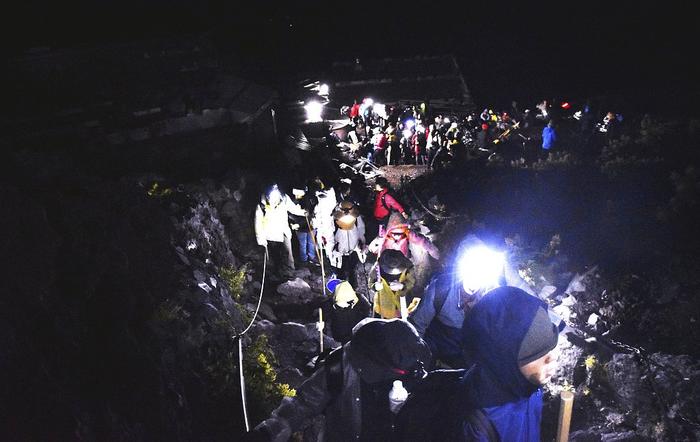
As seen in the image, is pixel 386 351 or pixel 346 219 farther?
pixel 346 219

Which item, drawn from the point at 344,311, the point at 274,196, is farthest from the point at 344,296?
the point at 274,196

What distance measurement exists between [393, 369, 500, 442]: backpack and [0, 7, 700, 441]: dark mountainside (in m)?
2.74

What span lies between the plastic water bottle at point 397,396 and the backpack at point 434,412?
144 millimetres

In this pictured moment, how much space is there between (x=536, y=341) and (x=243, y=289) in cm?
987

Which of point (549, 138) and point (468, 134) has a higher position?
point (549, 138)

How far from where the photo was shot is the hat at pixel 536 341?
2.34 metres

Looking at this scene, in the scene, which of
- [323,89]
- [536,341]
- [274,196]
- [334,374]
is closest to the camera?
[536,341]

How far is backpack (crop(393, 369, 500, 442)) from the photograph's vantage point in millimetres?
2680

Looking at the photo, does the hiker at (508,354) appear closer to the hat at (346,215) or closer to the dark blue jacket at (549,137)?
the hat at (346,215)

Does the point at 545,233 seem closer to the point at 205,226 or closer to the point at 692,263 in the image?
the point at 692,263

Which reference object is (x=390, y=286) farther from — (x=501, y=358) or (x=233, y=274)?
(x=501, y=358)

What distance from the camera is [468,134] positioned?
2069 cm

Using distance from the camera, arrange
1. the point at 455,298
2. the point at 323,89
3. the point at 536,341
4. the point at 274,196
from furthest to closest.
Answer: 1. the point at 323,89
2. the point at 274,196
3. the point at 455,298
4. the point at 536,341

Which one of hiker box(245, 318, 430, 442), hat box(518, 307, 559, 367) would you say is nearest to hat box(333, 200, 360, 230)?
hiker box(245, 318, 430, 442)
